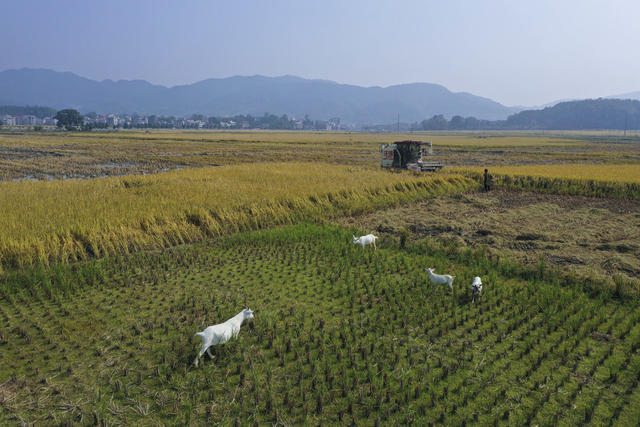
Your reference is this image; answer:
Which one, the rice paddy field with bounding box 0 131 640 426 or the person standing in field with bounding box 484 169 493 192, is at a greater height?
the person standing in field with bounding box 484 169 493 192

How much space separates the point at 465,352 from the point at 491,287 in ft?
8.26

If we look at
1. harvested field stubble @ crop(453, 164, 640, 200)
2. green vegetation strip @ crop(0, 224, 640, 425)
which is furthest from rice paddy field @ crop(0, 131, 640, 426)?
harvested field stubble @ crop(453, 164, 640, 200)

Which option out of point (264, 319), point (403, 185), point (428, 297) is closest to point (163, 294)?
point (264, 319)

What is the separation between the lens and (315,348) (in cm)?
504

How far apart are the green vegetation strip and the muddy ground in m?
1.93

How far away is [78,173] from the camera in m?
24.9

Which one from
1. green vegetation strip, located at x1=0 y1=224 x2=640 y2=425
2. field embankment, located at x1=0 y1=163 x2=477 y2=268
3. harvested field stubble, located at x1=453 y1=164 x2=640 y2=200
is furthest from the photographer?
harvested field stubble, located at x1=453 y1=164 x2=640 y2=200

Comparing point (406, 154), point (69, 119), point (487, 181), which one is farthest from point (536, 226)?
point (69, 119)

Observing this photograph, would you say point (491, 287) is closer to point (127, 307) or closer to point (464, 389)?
point (464, 389)

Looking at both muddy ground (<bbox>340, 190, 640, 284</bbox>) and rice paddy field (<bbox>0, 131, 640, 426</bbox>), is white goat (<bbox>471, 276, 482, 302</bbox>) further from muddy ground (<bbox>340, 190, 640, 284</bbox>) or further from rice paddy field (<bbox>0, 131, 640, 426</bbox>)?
muddy ground (<bbox>340, 190, 640, 284</bbox>)

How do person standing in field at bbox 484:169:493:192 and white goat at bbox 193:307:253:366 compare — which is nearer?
white goat at bbox 193:307:253:366

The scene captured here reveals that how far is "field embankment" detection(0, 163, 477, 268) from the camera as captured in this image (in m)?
8.56

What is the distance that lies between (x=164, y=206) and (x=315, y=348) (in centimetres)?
788

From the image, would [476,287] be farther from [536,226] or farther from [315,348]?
[536,226]
